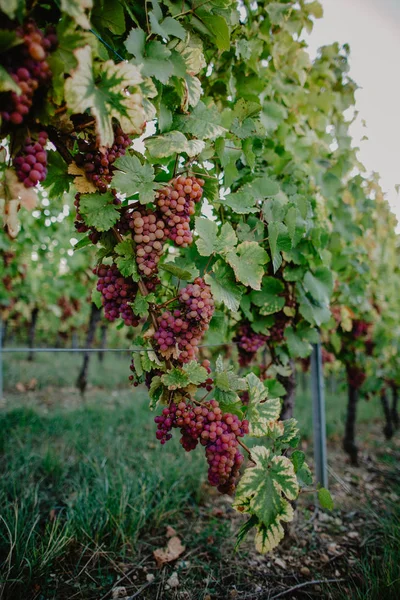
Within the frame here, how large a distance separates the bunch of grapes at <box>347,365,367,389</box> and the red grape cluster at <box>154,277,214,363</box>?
3423 mm

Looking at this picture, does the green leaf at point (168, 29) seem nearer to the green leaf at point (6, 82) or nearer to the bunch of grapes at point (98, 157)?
the bunch of grapes at point (98, 157)

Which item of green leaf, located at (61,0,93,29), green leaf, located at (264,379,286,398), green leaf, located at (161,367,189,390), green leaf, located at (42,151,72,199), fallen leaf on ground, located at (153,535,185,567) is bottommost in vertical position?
fallen leaf on ground, located at (153,535,185,567)

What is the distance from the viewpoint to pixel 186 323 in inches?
47.8

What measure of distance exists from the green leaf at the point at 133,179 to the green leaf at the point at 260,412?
2.49 feet

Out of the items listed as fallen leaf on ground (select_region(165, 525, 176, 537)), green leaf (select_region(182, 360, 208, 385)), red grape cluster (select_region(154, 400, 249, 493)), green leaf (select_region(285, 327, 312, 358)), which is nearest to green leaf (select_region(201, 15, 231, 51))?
green leaf (select_region(182, 360, 208, 385))

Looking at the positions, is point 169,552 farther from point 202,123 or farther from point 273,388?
A: point 202,123

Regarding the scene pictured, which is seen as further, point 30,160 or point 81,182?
point 81,182

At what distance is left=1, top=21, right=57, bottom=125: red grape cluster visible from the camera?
0.83 metres

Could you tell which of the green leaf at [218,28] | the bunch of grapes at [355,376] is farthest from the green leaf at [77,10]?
the bunch of grapes at [355,376]

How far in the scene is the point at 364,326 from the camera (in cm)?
396

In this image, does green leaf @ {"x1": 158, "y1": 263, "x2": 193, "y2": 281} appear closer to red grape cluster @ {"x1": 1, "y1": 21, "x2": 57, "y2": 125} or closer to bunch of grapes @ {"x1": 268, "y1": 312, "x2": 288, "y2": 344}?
red grape cluster @ {"x1": 1, "y1": 21, "x2": 57, "y2": 125}

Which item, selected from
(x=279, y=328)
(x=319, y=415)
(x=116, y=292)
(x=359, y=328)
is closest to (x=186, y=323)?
(x=116, y=292)

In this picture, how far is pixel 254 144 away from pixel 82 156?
0.92m

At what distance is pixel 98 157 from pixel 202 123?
15.0 inches
